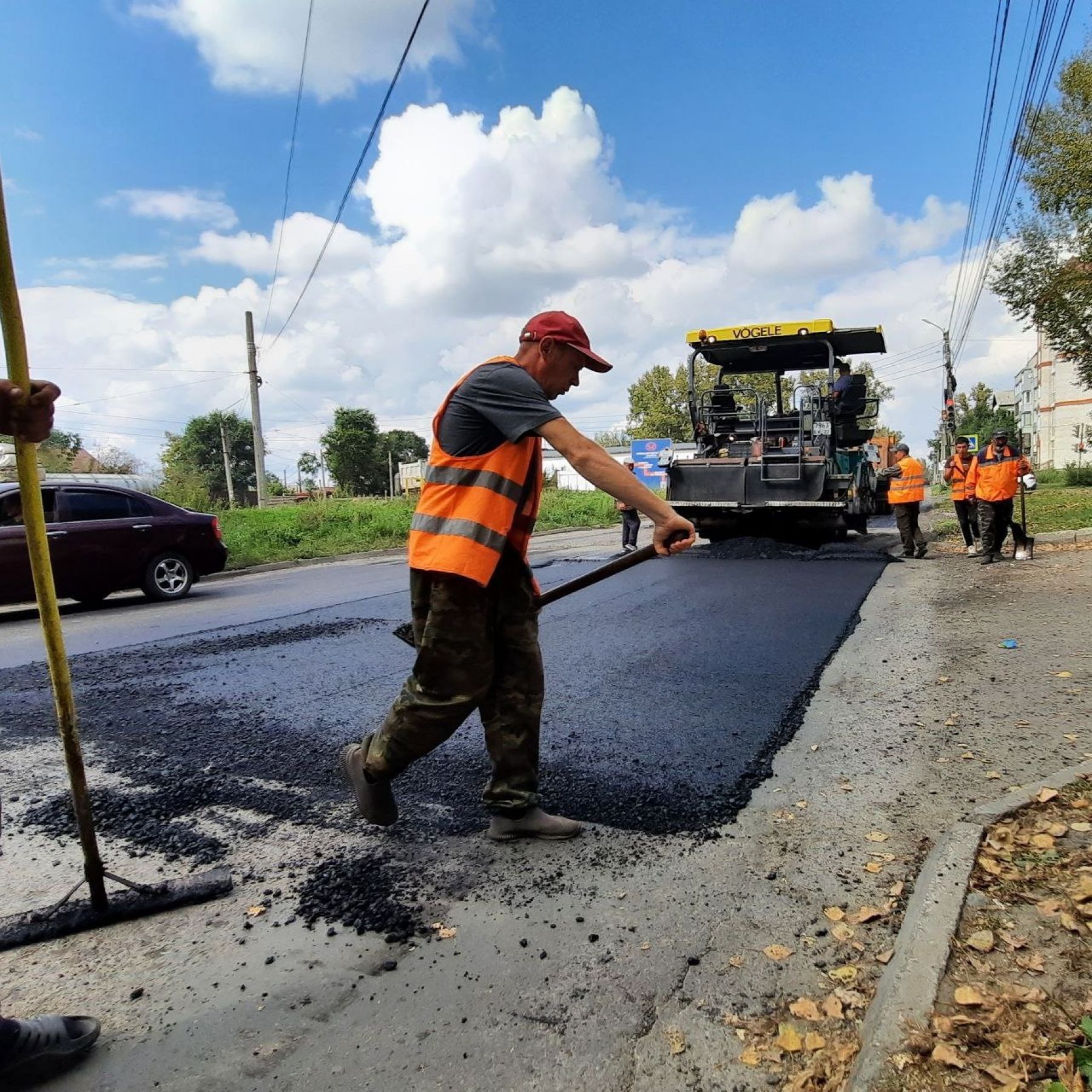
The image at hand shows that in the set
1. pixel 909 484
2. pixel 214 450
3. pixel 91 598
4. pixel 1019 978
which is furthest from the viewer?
pixel 214 450

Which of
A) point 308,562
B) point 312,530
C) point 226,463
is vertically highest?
point 226,463

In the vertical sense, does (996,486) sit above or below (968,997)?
above

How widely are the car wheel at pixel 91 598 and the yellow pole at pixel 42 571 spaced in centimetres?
808

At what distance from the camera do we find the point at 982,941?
219 centimetres

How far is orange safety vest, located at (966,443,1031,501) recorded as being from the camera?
32.1 ft

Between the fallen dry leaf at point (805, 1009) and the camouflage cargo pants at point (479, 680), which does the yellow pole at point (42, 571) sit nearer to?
the camouflage cargo pants at point (479, 680)

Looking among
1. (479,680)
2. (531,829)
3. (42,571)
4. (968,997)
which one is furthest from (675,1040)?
(42,571)

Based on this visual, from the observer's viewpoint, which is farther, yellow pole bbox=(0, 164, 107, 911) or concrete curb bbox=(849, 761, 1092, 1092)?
yellow pole bbox=(0, 164, 107, 911)

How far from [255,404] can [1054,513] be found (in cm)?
1987

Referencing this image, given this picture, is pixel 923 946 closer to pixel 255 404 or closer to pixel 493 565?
pixel 493 565

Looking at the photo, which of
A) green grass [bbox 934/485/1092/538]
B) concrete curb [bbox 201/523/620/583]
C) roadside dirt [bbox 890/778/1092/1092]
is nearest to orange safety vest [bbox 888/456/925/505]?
green grass [bbox 934/485/1092/538]

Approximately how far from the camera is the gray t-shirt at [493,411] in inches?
102

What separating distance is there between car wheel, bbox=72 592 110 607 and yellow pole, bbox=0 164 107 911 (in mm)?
8079

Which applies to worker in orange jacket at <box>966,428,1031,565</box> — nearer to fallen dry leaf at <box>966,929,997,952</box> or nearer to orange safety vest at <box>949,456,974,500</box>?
orange safety vest at <box>949,456,974,500</box>
